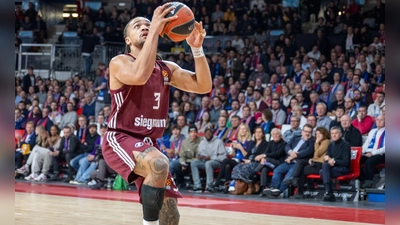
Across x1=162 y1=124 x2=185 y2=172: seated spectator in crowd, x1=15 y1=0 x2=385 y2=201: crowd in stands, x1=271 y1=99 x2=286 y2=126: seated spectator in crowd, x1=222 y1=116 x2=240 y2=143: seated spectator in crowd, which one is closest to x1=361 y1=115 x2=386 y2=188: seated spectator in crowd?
x1=15 y1=0 x2=385 y2=201: crowd in stands

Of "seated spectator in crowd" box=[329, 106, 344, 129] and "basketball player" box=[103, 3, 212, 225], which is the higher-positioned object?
"basketball player" box=[103, 3, 212, 225]

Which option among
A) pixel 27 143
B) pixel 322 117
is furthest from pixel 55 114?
pixel 322 117

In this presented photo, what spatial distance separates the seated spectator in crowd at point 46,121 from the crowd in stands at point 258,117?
0.11 feet

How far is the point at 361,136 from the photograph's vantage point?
1065 centimetres

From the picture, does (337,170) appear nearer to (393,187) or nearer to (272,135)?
(272,135)

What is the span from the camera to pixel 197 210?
8750 mm

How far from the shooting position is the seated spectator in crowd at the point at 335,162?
10.3 metres

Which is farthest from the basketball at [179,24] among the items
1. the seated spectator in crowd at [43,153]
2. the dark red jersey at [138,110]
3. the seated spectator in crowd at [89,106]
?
the seated spectator in crowd at [89,106]

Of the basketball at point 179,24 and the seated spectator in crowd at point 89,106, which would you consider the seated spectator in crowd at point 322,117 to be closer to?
the seated spectator in crowd at point 89,106

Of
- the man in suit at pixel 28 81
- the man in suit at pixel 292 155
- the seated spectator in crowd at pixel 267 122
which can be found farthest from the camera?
the man in suit at pixel 28 81

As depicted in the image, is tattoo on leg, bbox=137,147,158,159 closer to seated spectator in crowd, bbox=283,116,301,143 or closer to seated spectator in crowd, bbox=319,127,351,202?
seated spectator in crowd, bbox=319,127,351,202

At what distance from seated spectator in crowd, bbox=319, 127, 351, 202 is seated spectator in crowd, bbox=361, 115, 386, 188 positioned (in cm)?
34

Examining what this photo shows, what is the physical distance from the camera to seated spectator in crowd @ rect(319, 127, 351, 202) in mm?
10258

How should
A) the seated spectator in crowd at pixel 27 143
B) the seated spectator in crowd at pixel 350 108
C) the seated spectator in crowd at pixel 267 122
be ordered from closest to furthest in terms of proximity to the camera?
the seated spectator in crowd at pixel 350 108, the seated spectator in crowd at pixel 267 122, the seated spectator in crowd at pixel 27 143
